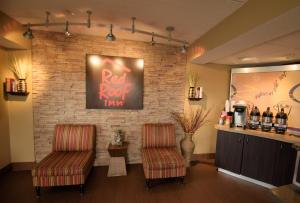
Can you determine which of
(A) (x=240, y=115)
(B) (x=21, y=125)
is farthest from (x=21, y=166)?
(A) (x=240, y=115)

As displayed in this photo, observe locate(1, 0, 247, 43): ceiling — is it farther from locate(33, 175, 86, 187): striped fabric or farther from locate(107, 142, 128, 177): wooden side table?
locate(33, 175, 86, 187): striped fabric

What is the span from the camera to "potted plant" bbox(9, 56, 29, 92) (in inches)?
100

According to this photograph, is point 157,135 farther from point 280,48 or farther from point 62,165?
point 280,48

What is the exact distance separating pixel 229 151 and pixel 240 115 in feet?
2.53

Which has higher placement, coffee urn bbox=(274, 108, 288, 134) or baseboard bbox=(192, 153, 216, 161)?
coffee urn bbox=(274, 108, 288, 134)

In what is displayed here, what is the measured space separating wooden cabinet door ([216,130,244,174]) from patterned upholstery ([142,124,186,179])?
0.99 m

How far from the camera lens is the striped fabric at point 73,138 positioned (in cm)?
259

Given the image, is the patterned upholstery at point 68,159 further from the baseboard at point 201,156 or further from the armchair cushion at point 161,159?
the baseboard at point 201,156

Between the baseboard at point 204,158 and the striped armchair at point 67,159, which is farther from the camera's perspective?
the baseboard at point 204,158

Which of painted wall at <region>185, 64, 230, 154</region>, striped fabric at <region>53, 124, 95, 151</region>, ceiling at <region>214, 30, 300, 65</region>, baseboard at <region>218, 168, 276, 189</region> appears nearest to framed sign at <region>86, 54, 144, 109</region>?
striped fabric at <region>53, 124, 95, 151</region>

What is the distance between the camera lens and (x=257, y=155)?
2.54 metres

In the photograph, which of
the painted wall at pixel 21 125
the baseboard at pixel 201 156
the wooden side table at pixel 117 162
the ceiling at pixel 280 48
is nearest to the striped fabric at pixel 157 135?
the wooden side table at pixel 117 162

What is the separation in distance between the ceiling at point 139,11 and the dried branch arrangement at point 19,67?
0.71 metres

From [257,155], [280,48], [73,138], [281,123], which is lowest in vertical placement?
[257,155]
